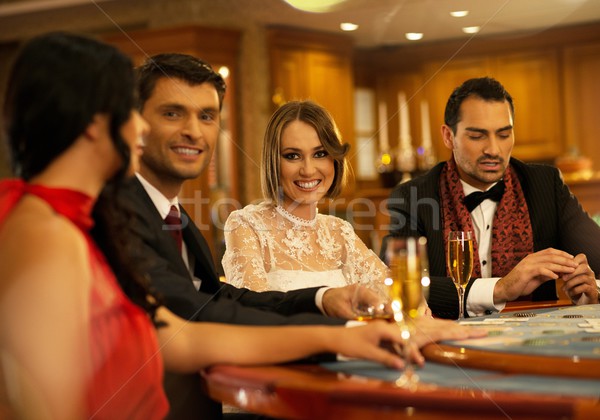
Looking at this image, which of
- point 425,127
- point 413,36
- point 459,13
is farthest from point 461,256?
point 413,36

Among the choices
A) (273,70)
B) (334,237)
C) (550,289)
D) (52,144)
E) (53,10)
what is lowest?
(550,289)

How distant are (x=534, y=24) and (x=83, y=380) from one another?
7.50 metres

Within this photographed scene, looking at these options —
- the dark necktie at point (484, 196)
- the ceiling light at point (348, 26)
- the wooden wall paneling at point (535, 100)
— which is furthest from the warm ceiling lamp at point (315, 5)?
the dark necktie at point (484, 196)

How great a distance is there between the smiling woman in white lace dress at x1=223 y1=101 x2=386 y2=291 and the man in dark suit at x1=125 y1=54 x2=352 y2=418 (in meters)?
0.58

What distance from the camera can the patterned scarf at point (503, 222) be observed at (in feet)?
9.96

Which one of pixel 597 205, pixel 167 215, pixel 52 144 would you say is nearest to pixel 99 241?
pixel 52 144

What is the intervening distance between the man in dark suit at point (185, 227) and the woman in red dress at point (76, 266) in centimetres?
22

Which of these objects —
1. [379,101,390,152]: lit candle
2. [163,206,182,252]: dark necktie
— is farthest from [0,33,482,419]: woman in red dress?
[379,101,390,152]: lit candle

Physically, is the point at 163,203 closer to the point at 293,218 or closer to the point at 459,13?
the point at 293,218

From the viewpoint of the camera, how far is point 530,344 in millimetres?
1407

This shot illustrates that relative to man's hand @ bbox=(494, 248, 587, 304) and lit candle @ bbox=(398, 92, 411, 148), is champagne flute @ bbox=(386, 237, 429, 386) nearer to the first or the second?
man's hand @ bbox=(494, 248, 587, 304)

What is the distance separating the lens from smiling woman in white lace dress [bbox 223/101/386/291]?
2.68 m

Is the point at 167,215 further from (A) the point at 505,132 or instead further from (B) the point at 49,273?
(A) the point at 505,132

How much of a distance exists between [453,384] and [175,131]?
1.17m
